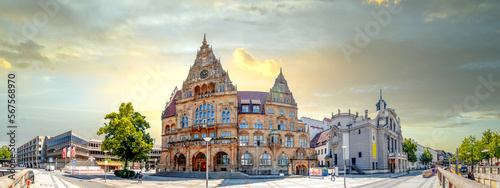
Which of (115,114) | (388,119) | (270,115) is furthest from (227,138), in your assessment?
(388,119)

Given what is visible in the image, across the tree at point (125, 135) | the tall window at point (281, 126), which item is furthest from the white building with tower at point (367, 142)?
the tree at point (125, 135)

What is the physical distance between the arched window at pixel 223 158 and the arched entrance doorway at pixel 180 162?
11180mm

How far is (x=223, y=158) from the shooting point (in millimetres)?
79688

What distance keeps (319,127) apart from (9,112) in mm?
114335

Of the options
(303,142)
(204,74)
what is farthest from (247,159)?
(204,74)

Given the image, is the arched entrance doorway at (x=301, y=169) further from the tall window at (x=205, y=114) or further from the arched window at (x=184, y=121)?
the arched window at (x=184, y=121)

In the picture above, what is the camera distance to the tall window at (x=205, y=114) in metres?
83.0

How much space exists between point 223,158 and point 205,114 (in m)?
11.5

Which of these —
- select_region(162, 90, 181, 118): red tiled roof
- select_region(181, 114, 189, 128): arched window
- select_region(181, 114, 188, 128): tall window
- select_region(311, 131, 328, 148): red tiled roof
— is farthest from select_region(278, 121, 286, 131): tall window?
select_region(311, 131, 328, 148): red tiled roof

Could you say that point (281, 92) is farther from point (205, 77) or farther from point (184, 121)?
point (184, 121)

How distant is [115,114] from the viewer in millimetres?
68438

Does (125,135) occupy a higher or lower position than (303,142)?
higher

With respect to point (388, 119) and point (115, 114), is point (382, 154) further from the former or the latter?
point (115, 114)

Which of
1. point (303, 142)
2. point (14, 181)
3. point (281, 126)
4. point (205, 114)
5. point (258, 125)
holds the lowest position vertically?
point (303, 142)
